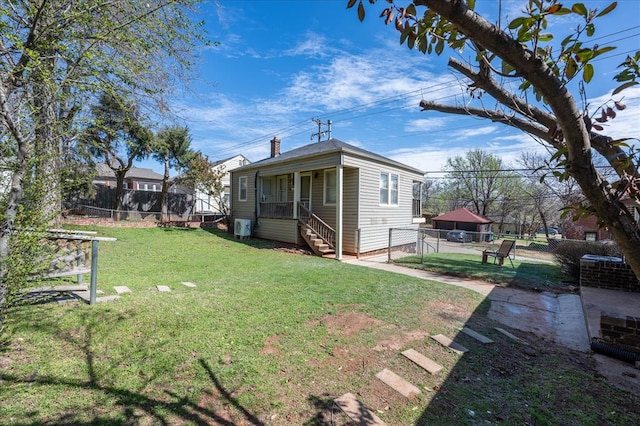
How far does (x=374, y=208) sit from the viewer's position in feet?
40.3

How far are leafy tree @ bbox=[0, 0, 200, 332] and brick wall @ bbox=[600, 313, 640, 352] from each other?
6.44 metres

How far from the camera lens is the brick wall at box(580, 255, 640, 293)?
19.9 ft

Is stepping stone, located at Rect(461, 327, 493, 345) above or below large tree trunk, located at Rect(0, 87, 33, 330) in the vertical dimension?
below

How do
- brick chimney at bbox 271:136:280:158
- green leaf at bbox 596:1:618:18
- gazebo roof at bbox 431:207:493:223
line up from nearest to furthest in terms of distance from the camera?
1. green leaf at bbox 596:1:618:18
2. brick chimney at bbox 271:136:280:158
3. gazebo roof at bbox 431:207:493:223

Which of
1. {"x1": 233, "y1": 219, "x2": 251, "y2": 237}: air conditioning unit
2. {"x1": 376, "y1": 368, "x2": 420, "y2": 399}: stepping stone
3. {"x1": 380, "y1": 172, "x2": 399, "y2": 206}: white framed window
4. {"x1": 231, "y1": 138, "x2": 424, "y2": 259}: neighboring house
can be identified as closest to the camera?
{"x1": 376, "y1": 368, "x2": 420, "y2": 399}: stepping stone

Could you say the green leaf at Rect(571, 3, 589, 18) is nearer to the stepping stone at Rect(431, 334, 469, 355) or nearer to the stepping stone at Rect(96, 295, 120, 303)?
the stepping stone at Rect(431, 334, 469, 355)

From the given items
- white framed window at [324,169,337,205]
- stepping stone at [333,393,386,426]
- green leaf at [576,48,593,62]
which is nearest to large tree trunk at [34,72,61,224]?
stepping stone at [333,393,386,426]

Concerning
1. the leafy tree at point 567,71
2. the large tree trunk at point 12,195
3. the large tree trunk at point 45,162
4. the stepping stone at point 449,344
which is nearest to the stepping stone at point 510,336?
the stepping stone at point 449,344

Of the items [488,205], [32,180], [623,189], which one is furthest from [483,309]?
[488,205]

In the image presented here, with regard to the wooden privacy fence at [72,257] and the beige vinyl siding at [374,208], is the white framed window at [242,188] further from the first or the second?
the wooden privacy fence at [72,257]

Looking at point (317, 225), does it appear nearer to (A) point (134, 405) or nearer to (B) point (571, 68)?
(A) point (134, 405)

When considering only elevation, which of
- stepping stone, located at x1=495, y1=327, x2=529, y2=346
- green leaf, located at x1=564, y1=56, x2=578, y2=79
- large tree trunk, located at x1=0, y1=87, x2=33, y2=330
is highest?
green leaf, located at x1=564, y1=56, x2=578, y2=79

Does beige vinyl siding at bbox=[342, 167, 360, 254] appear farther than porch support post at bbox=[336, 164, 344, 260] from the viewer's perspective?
Yes

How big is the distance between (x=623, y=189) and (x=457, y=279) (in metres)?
7.40
